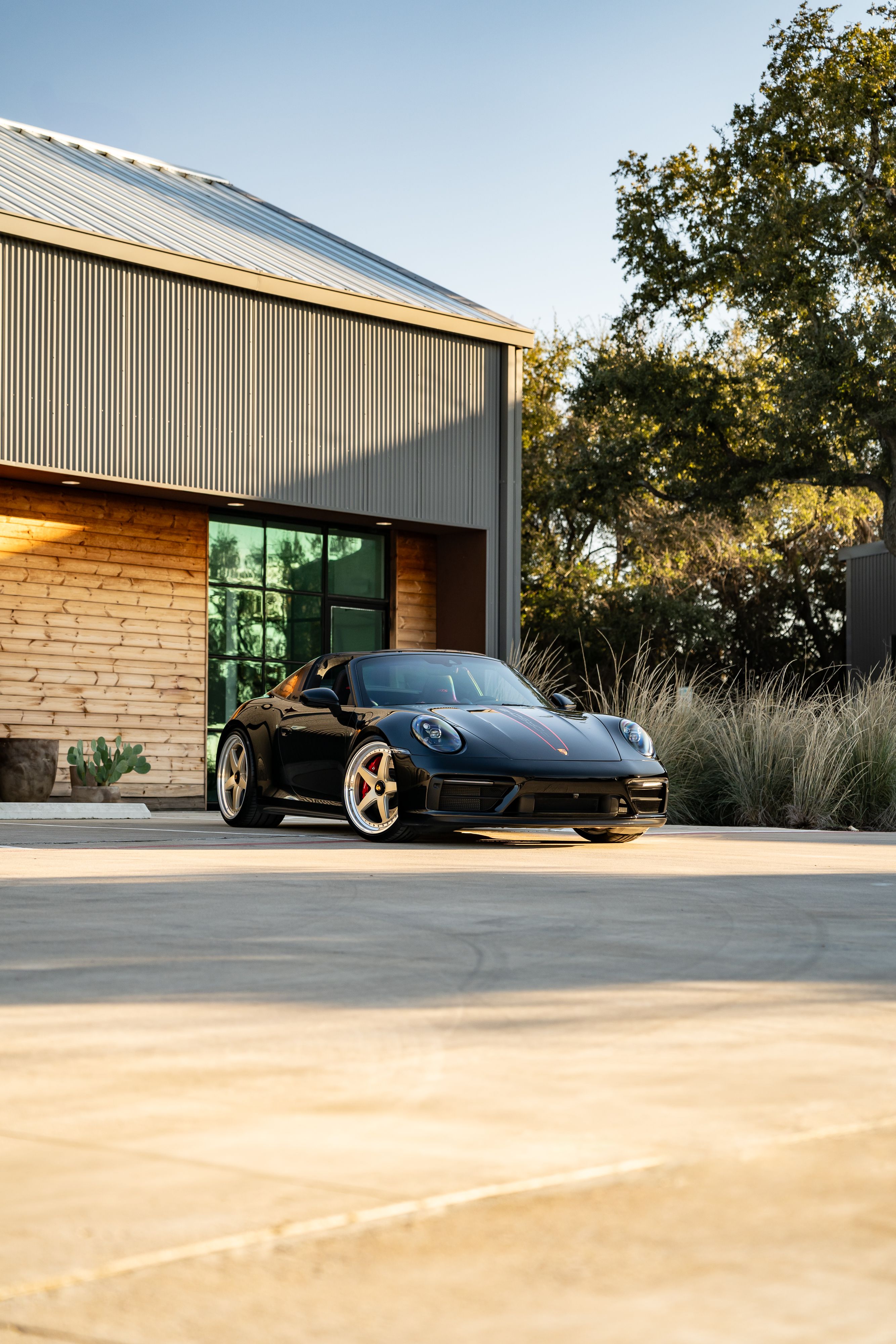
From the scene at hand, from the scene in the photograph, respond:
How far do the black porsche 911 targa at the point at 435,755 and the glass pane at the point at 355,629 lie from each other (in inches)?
325

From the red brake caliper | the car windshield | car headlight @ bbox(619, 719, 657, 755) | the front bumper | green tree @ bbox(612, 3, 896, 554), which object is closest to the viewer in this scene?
the front bumper

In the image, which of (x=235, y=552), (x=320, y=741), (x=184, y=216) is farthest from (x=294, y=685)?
(x=184, y=216)

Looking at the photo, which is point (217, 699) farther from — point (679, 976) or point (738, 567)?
point (738, 567)

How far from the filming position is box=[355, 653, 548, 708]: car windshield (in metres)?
11.1

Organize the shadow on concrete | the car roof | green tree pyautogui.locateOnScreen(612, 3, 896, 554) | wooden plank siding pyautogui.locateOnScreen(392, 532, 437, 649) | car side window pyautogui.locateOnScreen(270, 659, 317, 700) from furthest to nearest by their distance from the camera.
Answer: green tree pyautogui.locateOnScreen(612, 3, 896, 554) → wooden plank siding pyautogui.locateOnScreen(392, 532, 437, 649) → car side window pyautogui.locateOnScreen(270, 659, 317, 700) → the car roof → the shadow on concrete

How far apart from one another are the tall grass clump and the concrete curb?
15.0 feet

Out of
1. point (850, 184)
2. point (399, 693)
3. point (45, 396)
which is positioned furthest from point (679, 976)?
point (850, 184)

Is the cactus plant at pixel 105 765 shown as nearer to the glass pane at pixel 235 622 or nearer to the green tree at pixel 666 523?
the glass pane at pixel 235 622

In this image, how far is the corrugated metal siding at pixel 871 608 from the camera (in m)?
32.9

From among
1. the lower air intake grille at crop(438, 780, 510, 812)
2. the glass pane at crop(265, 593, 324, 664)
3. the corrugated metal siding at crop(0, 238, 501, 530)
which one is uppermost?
the corrugated metal siding at crop(0, 238, 501, 530)

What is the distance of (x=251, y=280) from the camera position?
1842 cm

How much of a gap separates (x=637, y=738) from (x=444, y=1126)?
789cm

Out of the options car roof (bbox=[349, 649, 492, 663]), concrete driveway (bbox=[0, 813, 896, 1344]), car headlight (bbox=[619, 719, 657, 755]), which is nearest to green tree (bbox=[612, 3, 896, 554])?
car roof (bbox=[349, 649, 492, 663])

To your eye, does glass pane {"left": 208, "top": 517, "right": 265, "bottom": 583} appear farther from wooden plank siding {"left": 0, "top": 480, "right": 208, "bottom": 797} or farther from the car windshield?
the car windshield
